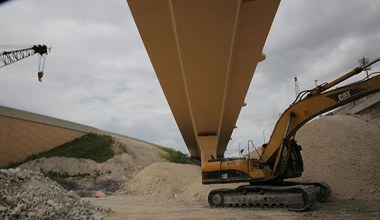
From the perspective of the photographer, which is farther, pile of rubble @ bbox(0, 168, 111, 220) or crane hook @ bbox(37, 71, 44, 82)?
crane hook @ bbox(37, 71, 44, 82)

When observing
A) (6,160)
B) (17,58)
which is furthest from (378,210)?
(17,58)

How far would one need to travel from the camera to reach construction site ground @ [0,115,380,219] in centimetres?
948

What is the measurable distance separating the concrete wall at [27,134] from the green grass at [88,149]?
530 millimetres

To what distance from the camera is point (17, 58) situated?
1422 inches

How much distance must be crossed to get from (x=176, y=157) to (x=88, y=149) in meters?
13.9

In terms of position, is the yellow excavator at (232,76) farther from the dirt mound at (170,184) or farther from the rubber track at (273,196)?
the dirt mound at (170,184)

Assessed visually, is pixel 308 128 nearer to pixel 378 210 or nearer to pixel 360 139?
pixel 360 139

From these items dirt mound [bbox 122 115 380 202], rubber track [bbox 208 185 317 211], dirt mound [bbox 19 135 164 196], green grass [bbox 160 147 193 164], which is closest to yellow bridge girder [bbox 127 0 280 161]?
rubber track [bbox 208 185 317 211]

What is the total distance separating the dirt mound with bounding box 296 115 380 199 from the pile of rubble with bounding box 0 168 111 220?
830 centimetres

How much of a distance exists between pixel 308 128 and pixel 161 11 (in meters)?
14.9

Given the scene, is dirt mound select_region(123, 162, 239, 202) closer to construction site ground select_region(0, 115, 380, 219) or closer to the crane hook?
construction site ground select_region(0, 115, 380, 219)

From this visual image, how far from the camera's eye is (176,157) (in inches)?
1705

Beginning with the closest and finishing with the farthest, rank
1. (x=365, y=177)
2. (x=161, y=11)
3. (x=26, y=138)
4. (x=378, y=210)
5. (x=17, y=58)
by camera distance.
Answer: (x=161, y=11)
(x=378, y=210)
(x=365, y=177)
(x=26, y=138)
(x=17, y=58)

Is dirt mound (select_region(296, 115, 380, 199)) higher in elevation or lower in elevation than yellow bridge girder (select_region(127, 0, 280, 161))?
lower
